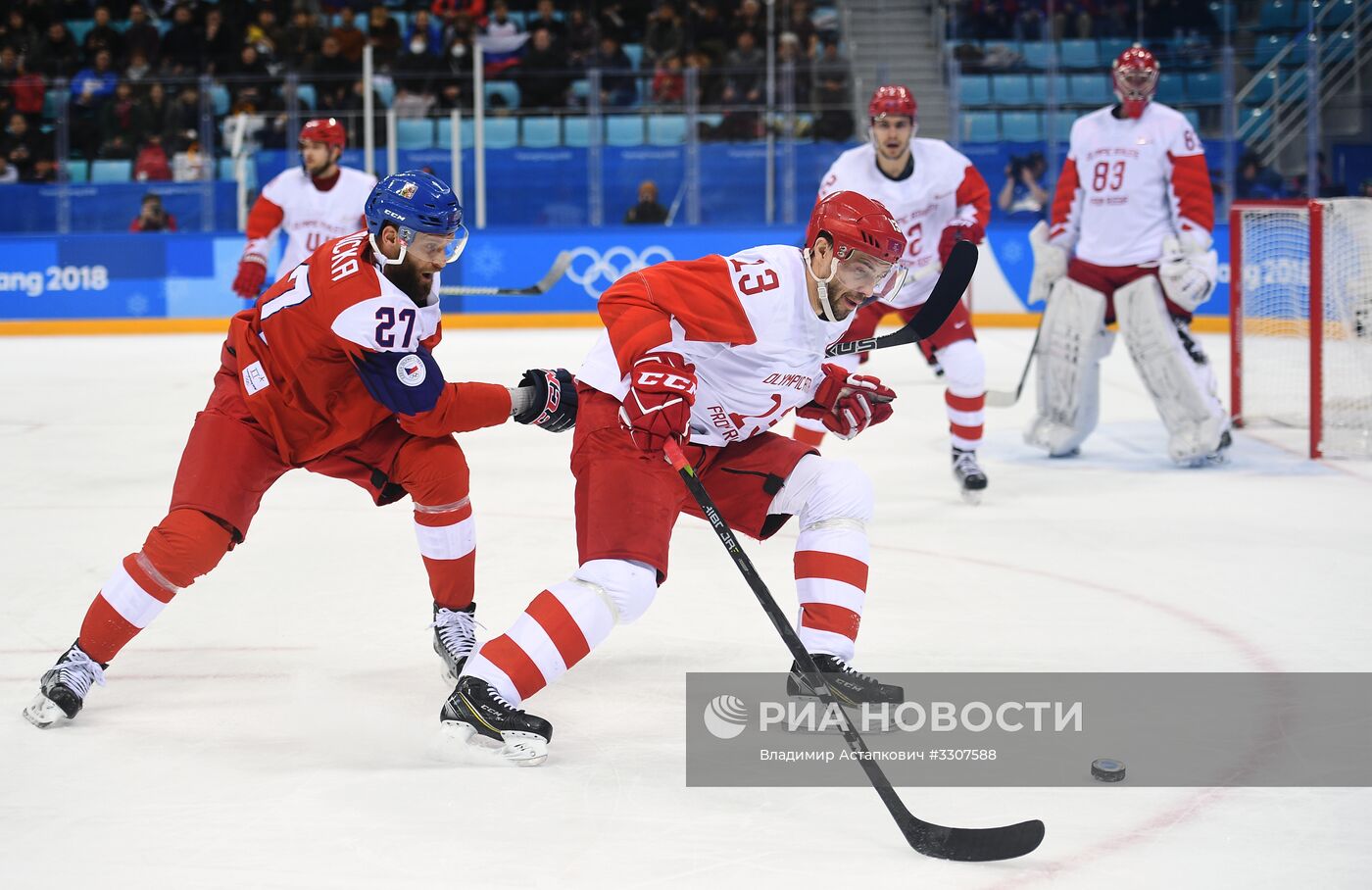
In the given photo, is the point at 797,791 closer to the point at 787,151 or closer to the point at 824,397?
the point at 824,397

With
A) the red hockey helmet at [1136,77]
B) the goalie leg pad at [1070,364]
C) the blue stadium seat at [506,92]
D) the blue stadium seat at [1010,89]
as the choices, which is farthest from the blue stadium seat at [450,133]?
the red hockey helmet at [1136,77]

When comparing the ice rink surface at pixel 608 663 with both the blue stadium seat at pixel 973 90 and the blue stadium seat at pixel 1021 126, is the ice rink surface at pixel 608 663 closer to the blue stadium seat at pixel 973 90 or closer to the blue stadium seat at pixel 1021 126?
the blue stadium seat at pixel 1021 126

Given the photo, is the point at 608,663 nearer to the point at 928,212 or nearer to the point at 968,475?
the point at 968,475

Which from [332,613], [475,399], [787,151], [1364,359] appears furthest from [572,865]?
[787,151]

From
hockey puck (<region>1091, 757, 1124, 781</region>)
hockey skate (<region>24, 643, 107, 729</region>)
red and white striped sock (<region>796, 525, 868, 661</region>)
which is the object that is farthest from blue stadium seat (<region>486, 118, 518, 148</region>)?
hockey puck (<region>1091, 757, 1124, 781</region>)

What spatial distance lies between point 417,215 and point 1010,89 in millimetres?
8872

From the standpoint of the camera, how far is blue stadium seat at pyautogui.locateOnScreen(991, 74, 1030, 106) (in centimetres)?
1085

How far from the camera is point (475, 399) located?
3004 millimetres

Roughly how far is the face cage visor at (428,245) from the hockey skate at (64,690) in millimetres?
1014

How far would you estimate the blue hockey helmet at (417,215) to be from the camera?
2.86m

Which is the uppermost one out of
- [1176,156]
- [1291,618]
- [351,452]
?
[1176,156]

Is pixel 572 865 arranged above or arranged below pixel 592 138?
below

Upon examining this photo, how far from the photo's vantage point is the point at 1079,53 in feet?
38.4

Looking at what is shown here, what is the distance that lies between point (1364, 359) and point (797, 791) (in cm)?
457
